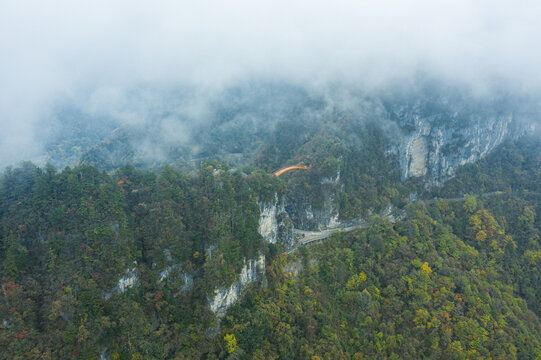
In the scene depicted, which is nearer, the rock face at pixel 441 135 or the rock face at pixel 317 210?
the rock face at pixel 317 210

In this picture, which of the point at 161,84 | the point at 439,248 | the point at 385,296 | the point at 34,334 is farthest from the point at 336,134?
the point at 161,84

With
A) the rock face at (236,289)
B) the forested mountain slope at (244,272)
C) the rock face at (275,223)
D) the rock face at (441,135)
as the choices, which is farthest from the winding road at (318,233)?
the rock face at (441,135)

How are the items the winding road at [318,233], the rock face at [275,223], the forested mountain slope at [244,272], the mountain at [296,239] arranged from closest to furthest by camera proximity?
1. the forested mountain slope at [244,272]
2. the mountain at [296,239]
3. the rock face at [275,223]
4. the winding road at [318,233]

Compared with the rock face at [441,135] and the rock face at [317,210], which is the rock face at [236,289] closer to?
the rock face at [317,210]

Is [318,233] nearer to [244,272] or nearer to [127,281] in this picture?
[244,272]

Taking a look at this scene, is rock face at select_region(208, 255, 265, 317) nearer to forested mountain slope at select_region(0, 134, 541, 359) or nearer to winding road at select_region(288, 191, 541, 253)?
forested mountain slope at select_region(0, 134, 541, 359)

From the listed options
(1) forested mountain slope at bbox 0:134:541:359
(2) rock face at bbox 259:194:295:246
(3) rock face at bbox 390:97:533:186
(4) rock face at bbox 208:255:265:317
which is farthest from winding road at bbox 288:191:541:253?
(3) rock face at bbox 390:97:533:186

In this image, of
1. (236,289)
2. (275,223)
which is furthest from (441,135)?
(236,289)

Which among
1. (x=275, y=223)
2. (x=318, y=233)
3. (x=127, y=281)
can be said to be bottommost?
(x=318, y=233)
